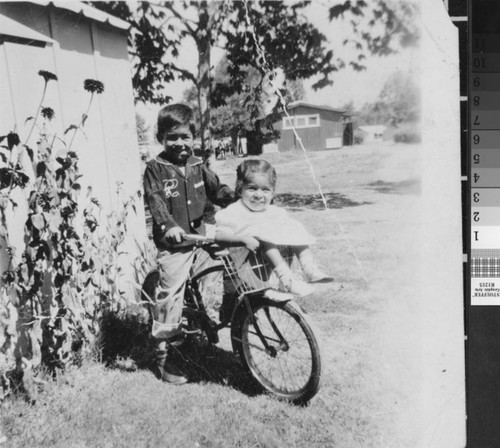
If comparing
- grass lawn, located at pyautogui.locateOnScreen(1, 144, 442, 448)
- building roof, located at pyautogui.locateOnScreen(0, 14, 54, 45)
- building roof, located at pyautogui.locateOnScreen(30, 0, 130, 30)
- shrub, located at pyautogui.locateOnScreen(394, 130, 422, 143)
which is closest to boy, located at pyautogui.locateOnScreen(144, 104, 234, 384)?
grass lawn, located at pyautogui.locateOnScreen(1, 144, 442, 448)

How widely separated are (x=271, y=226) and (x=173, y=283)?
0.60m

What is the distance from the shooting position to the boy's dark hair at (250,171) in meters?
2.06

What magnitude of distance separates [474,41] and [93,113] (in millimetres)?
1878

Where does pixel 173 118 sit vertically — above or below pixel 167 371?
above

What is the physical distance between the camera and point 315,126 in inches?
82.8

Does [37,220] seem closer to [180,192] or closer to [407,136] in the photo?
[180,192]

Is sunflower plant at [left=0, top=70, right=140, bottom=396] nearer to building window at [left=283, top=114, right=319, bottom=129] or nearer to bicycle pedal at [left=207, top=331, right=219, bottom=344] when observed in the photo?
bicycle pedal at [left=207, top=331, right=219, bottom=344]

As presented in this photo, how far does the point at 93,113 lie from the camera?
2.12 meters

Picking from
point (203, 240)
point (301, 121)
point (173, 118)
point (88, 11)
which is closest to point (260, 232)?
point (203, 240)

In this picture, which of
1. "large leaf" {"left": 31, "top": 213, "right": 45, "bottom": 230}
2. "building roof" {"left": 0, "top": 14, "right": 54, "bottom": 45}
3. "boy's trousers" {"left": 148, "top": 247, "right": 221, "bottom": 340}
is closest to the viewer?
"building roof" {"left": 0, "top": 14, "right": 54, "bottom": 45}

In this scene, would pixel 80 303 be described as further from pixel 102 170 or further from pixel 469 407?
pixel 469 407

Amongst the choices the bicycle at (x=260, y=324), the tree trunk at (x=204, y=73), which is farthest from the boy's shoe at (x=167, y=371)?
the tree trunk at (x=204, y=73)

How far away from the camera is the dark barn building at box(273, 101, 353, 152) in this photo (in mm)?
2084

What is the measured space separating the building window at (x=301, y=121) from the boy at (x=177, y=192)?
0.43 m
